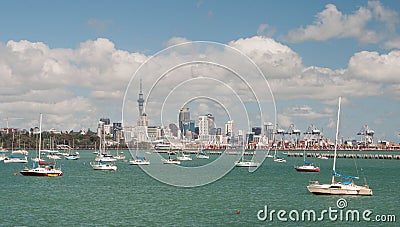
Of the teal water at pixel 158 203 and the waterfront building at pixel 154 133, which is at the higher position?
the waterfront building at pixel 154 133

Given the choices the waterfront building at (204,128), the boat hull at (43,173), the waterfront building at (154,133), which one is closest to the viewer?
the waterfront building at (154,133)

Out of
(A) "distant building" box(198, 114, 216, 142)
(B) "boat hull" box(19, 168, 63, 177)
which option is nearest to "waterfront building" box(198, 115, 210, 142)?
(A) "distant building" box(198, 114, 216, 142)

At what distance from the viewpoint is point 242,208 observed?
50.7m

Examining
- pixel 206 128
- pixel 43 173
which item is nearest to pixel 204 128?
pixel 206 128

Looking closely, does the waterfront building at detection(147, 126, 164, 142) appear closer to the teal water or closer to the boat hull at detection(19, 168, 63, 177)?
the teal water

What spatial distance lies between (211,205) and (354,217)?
1335 cm

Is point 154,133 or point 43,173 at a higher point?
point 154,133

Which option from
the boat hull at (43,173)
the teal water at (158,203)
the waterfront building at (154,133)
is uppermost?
the waterfront building at (154,133)

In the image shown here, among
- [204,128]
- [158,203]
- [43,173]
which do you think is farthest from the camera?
[43,173]

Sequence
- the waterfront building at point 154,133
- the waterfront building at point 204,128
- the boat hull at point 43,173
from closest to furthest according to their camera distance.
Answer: the waterfront building at point 154,133 < the waterfront building at point 204,128 < the boat hull at point 43,173

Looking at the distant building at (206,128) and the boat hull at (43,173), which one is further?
the boat hull at (43,173)

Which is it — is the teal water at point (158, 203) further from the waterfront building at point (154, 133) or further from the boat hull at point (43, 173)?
the waterfront building at point (154, 133)

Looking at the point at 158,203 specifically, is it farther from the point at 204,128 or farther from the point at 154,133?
the point at 154,133

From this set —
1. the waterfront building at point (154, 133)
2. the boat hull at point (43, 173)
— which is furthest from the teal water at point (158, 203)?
the waterfront building at point (154, 133)
